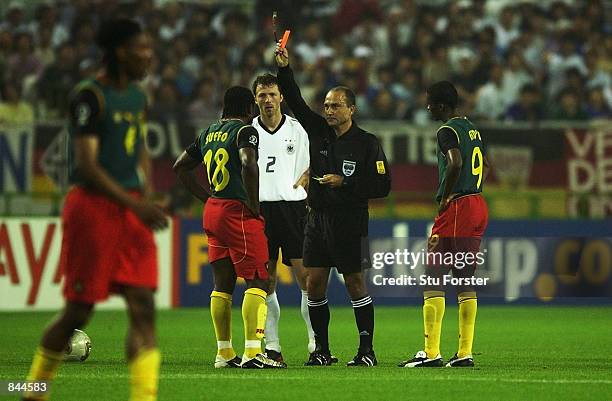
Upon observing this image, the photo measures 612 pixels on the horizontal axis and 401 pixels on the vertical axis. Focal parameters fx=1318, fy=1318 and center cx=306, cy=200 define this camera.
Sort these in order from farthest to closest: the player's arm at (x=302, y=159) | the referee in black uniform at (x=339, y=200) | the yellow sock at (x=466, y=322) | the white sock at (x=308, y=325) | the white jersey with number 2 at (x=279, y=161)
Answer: the player's arm at (x=302, y=159), the white jersey with number 2 at (x=279, y=161), the white sock at (x=308, y=325), the referee in black uniform at (x=339, y=200), the yellow sock at (x=466, y=322)

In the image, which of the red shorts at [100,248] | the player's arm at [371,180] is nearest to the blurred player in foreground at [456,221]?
the player's arm at [371,180]

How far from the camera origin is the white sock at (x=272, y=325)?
1069cm

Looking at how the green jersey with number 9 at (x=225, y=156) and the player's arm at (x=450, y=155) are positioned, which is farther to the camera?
the player's arm at (x=450, y=155)

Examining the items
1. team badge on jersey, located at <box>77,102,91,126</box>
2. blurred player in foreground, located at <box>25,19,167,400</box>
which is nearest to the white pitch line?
blurred player in foreground, located at <box>25,19,167,400</box>

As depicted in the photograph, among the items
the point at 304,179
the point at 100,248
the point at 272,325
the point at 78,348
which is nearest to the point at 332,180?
the point at 304,179

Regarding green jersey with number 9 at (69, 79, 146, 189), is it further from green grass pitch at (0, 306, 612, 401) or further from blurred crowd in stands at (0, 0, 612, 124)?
blurred crowd in stands at (0, 0, 612, 124)

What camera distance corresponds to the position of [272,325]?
10.8 meters

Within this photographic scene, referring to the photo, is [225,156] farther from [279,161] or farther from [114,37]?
[114,37]

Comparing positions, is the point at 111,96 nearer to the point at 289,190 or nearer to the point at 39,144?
the point at 289,190

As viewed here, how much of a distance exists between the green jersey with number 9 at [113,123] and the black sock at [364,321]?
3.96 metres

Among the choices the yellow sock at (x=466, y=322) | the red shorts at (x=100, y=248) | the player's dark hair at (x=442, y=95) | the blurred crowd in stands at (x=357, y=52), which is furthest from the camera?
the blurred crowd in stands at (x=357, y=52)

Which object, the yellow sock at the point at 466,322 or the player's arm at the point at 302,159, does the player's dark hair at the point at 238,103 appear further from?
the yellow sock at the point at 466,322

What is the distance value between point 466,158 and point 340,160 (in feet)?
3.35

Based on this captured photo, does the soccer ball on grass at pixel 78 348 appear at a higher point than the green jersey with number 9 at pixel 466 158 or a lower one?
lower
